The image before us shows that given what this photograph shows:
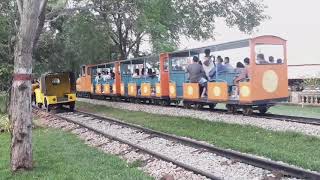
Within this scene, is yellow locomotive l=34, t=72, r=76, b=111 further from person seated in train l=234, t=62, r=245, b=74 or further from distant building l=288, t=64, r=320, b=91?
distant building l=288, t=64, r=320, b=91

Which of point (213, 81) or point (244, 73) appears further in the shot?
point (213, 81)

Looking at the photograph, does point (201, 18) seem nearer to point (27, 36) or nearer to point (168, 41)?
point (168, 41)

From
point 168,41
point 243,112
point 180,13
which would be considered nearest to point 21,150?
point 243,112

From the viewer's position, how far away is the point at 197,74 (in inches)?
782

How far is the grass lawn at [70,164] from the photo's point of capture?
8859 millimetres

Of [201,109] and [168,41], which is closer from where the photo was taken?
[201,109]

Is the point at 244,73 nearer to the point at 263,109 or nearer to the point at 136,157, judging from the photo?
the point at 263,109

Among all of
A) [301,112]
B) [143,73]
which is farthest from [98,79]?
[301,112]

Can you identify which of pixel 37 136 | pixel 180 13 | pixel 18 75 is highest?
pixel 180 13

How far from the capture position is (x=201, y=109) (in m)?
20.1

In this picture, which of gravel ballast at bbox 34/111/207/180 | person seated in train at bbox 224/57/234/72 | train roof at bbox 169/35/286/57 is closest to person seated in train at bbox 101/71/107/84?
train roof at bbox 169/35/286/57

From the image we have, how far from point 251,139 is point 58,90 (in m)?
16.7

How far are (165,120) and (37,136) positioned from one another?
4.38m

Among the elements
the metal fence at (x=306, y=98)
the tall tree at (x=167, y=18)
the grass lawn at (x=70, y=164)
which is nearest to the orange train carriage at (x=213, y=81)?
the tall tree at (x=167, y=18)
